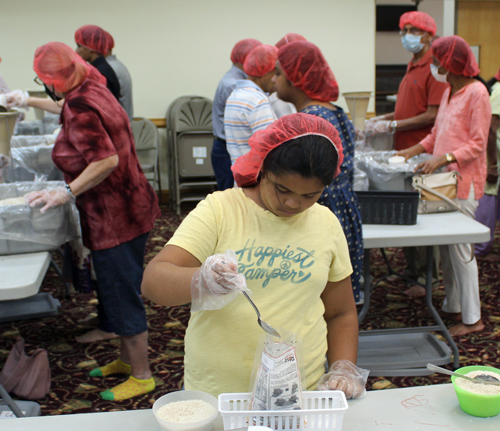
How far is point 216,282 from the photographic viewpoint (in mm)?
909

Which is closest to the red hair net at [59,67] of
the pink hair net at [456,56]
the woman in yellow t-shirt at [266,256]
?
the woman in yellow t-shirt at [266,256]

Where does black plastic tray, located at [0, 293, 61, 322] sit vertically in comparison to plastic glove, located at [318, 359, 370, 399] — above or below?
below

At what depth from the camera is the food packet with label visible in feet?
2.82

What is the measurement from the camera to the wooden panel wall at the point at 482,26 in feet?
21.9

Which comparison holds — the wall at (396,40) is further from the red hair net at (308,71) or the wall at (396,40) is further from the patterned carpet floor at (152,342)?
the red hair net at (308,71)

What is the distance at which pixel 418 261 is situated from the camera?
3385mm

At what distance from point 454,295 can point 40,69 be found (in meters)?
2.41

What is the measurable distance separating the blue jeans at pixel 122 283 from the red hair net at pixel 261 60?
1.24m

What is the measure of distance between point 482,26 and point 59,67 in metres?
6.38

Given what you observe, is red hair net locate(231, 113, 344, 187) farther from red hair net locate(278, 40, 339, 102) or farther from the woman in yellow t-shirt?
red hair net locate(278, 40, 339, 102)

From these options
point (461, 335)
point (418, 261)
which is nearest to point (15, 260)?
point (461, 335)

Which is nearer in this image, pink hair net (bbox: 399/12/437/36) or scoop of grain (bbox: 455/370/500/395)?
scoop of grain (bbox: 455/370/500/395)

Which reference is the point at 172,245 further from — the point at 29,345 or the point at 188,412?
the point at 29,345

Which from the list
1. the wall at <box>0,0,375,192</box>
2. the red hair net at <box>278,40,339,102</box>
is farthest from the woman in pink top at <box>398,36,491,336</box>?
the wall at <box>0,0,375,192</box>
